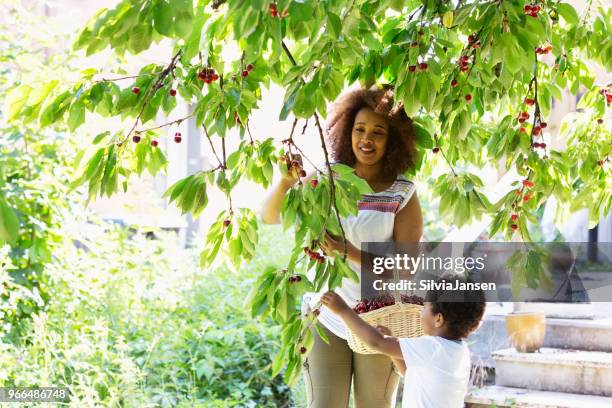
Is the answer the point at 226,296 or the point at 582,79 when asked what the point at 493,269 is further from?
the point at 582,79

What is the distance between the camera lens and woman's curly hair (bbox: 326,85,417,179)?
8.09ft

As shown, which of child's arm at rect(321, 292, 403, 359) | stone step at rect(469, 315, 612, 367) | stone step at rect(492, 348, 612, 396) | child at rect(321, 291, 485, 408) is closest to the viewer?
child's arm at rect(321, 292, 403, 359)

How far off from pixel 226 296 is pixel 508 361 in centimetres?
168

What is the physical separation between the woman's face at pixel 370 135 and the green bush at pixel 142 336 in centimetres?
157

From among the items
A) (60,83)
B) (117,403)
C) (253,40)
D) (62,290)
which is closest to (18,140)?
(62,290)

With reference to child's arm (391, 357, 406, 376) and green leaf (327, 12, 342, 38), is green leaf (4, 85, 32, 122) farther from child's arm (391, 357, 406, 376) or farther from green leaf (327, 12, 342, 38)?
child's arm (391, 357, 406, 376)

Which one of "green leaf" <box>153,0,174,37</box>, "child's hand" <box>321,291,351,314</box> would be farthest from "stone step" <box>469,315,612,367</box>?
"green leaf" <box>153,0,174,37</box>

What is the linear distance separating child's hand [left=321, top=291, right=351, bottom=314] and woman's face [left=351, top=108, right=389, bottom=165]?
0.50 m

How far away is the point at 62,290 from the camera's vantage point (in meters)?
4.28

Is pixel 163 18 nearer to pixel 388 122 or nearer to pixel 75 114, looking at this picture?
pixel 75 114

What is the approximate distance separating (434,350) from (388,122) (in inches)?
27.9

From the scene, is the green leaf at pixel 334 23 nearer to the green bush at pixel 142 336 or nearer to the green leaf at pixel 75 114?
the green leaf at pixel 75 114

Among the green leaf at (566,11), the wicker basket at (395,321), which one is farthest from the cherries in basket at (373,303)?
the green leaf at (566,11)

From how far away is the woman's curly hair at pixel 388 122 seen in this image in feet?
8.09
